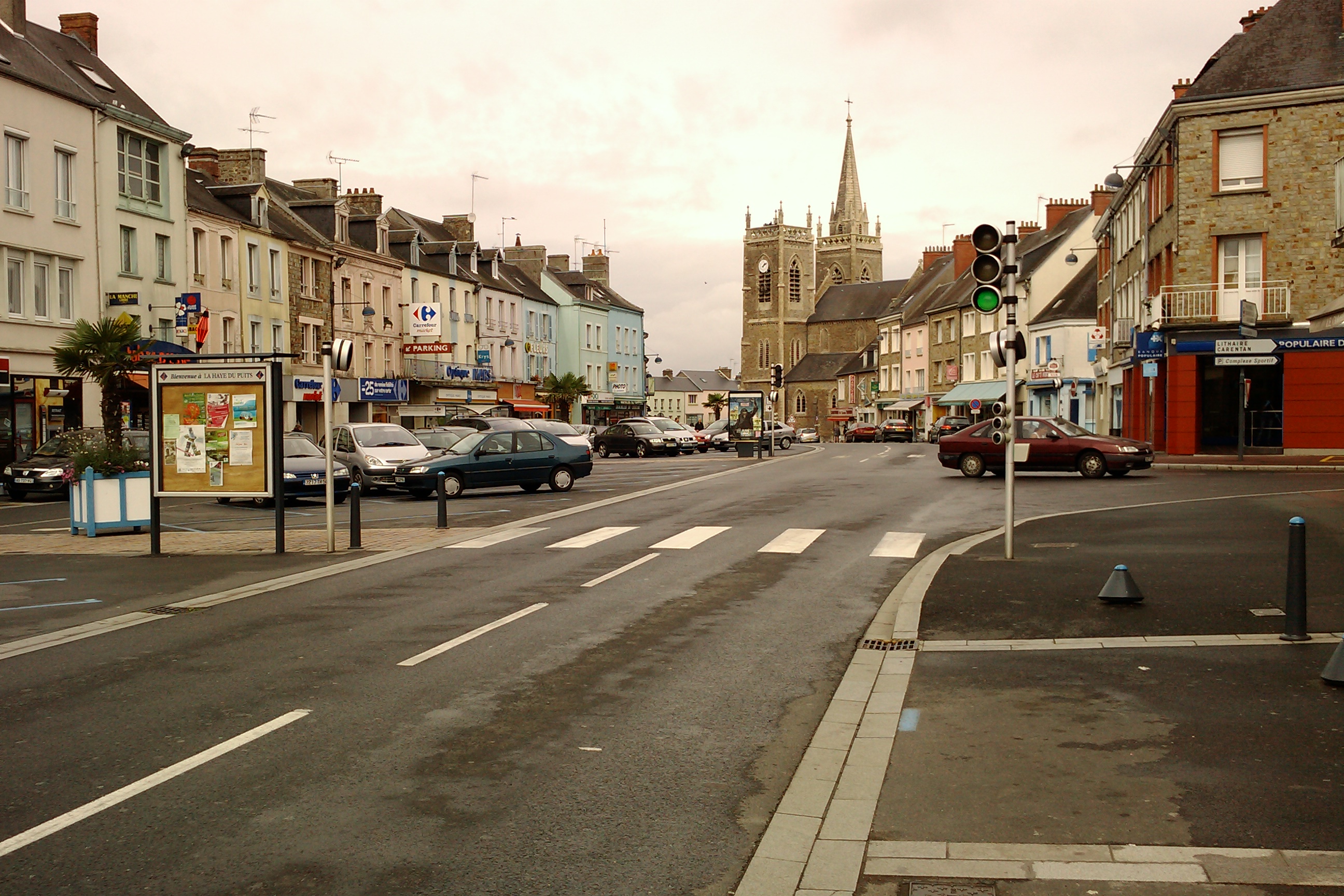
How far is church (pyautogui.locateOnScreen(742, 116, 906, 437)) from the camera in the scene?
12481 cm

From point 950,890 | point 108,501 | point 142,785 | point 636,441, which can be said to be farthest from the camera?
point 636,441

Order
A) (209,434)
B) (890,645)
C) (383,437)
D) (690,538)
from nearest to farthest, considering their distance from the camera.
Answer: (890,645), (209,434), (690,538), (383,437)

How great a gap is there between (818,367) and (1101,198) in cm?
6589

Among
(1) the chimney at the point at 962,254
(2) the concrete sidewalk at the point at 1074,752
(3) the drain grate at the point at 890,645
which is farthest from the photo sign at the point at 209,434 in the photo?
(1) the chimney at the point at 962,254

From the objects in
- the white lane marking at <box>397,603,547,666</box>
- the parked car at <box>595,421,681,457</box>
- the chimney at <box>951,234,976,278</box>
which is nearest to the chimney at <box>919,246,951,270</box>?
the chimney at <box>951,234,976,278</box>

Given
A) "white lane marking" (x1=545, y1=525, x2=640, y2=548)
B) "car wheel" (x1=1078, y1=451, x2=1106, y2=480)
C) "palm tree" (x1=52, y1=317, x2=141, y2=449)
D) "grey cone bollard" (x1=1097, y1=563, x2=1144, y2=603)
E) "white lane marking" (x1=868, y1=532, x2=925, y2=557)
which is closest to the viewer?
"grey cone bollard" (x1=1097, y1=563, x2=1144, y2=603)

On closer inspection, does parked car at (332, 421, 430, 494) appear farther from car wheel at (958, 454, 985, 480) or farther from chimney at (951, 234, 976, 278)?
chimney at (951, 234, 976, 278)

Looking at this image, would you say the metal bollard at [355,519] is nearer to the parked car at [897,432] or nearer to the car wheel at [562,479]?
the car wheel at [562,479]

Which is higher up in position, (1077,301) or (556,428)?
(1077,301)

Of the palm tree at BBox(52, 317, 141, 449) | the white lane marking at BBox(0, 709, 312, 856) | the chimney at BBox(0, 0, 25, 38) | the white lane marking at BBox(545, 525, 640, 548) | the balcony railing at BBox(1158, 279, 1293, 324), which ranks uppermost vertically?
the chimney at BBox(0, 0, 25, 38)

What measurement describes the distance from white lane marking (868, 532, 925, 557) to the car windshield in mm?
14288

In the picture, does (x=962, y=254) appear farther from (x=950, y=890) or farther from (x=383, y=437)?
(x=950, y=890)

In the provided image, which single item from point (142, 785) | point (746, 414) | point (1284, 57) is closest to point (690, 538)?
point (142, 785)

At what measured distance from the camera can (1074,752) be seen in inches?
230
